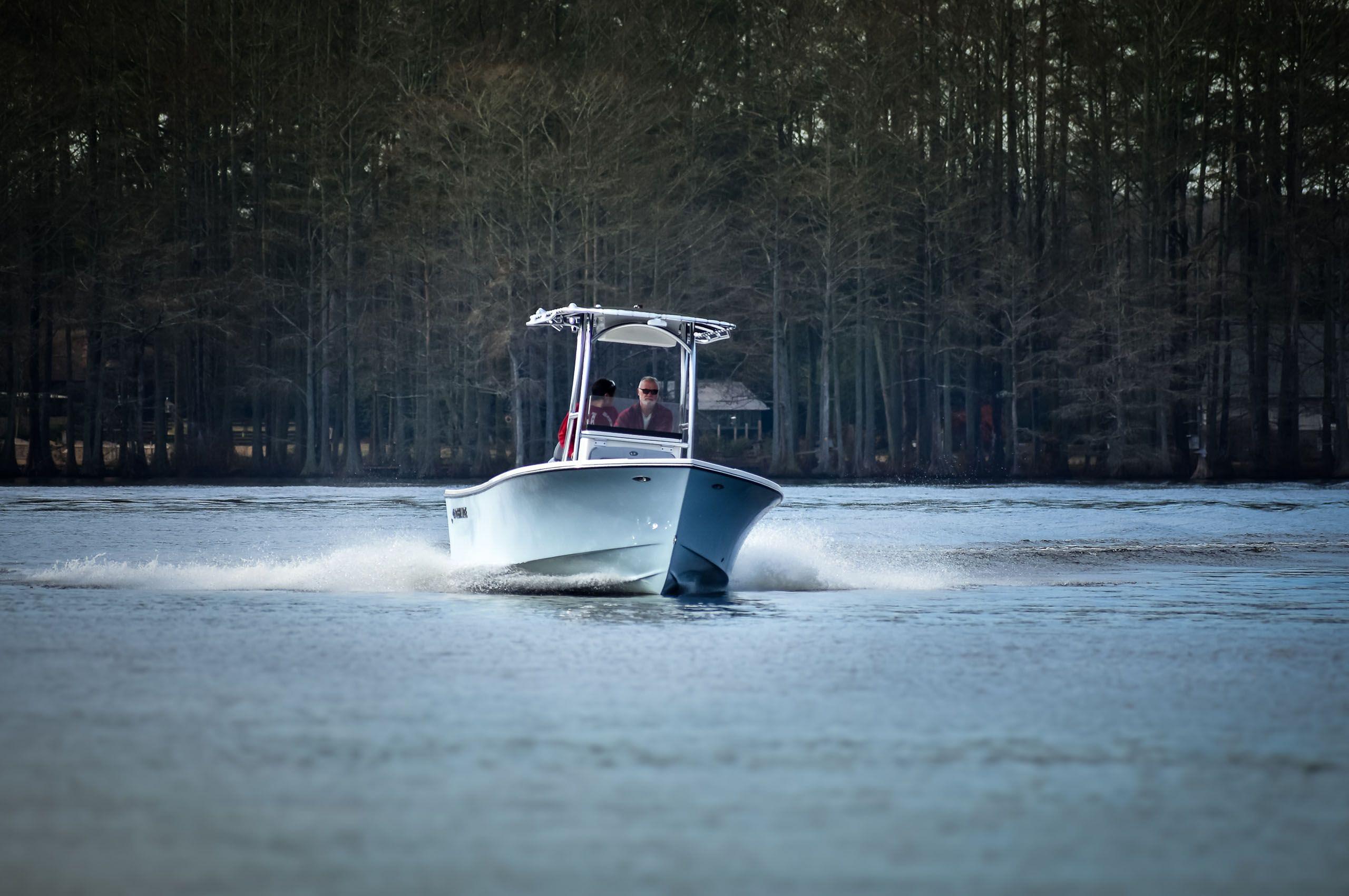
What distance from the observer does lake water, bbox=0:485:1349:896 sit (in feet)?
21.2

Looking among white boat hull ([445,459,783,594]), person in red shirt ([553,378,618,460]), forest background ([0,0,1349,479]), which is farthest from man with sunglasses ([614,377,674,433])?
forest background ([0,0,1349,479])

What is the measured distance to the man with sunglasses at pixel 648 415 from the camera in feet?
61.5

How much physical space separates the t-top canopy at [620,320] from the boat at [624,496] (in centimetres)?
2

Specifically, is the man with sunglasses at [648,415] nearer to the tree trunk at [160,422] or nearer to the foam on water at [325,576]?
the foam on water at [325,576]

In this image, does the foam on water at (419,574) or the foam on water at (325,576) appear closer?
the foam on water at (325,576)

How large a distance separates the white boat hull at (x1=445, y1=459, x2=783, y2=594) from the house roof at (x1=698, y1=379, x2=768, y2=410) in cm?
4542

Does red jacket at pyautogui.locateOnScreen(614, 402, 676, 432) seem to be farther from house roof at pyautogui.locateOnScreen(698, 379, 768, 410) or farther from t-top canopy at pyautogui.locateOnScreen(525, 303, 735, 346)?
house roof at pyautogui.locateOnScreen(698, 379, 768, 410)

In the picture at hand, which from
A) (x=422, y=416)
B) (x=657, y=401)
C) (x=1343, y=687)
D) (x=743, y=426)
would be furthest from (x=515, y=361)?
(x=1343, y=687)

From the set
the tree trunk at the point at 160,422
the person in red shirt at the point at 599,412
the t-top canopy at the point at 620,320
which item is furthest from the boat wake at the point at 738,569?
the tree trunk at the point at 160,422

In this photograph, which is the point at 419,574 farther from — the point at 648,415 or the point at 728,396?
the point at 728,396

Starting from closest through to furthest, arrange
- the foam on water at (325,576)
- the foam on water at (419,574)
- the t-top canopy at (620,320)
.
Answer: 1. the t-top canopy at (620,320)
2. the foam on water at (325,576)
3. the foam on water at (419,574)

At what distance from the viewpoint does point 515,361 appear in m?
59.5

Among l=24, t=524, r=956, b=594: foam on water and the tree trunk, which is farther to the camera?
the tree trunk

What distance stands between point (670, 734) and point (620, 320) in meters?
10.4
